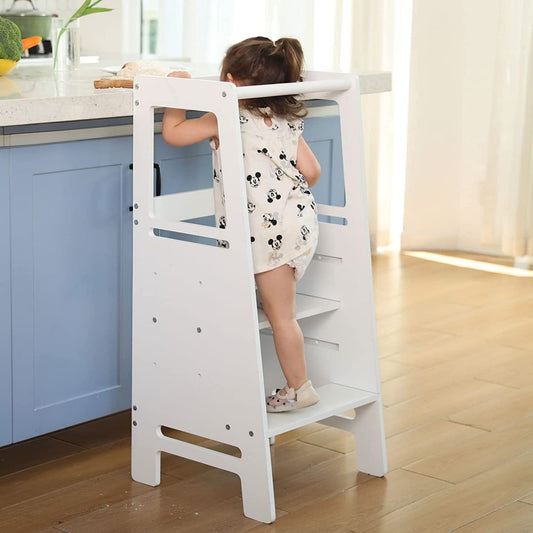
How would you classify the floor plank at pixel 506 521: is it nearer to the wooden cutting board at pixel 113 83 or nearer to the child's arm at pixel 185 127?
the child's arm at pixel 185 127

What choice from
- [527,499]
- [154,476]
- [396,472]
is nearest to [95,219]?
[154,476]

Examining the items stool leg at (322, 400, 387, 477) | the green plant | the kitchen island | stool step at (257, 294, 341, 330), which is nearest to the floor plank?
stool leg at (322, 400, 387, 477)

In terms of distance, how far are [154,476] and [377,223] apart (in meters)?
2.61

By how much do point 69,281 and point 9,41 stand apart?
655 mm

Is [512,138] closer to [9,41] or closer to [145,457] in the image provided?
[9,41]

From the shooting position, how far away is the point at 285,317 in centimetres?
216

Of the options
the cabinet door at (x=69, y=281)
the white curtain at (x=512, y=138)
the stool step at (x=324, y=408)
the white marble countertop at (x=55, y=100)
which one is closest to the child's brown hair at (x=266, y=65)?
the white marble countertop at (x=55, y=100)

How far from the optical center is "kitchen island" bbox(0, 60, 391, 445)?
84.5 inches

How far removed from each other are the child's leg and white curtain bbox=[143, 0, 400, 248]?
2.52 metres

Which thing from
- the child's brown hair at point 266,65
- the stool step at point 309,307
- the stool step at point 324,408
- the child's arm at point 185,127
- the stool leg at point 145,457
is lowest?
the stool leg at point 145,457

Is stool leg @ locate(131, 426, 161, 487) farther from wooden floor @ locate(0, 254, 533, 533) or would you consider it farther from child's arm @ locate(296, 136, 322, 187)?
child's arm @ locate(296, 136, 322, 187)

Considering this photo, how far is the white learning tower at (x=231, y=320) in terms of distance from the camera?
6.58 feet

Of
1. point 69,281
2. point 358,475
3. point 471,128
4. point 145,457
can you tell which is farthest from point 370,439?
point 471,128

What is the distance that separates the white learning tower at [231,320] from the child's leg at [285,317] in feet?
0.14
